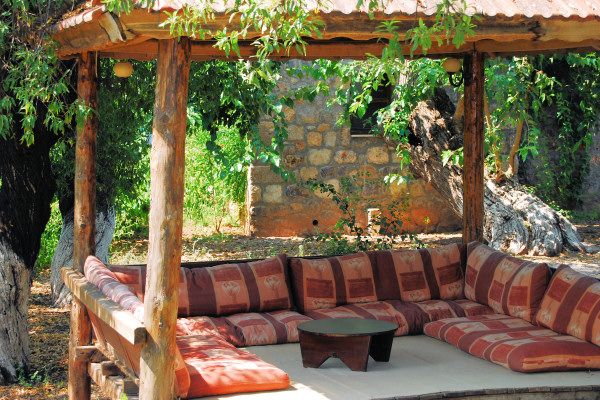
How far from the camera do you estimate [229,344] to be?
4.78 meters

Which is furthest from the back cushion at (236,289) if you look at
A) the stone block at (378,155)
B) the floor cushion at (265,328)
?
the stone block at (378,155)

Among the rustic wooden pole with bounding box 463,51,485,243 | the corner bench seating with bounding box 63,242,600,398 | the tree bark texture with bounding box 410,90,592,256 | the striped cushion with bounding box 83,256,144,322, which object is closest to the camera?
the striped cushion with bounding box 83,256,144,322

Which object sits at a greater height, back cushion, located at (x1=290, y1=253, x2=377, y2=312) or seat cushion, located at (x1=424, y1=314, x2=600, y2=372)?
back cushion, located at (x1=290, y1=253, x2=377, y2=312)

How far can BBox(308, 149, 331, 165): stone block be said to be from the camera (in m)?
10.0

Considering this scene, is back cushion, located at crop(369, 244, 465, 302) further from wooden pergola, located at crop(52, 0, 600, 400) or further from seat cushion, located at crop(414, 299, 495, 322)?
wooden pergola, located at crop(52, 0, 600, 400)

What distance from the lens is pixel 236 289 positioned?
553cm

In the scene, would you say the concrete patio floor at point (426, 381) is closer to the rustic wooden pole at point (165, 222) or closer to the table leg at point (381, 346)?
the table leg at point (381, 346)

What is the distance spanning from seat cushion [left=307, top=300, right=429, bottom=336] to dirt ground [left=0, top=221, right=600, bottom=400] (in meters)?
1.79

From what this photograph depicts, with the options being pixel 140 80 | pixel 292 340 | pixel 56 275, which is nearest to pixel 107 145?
pixel 140 80

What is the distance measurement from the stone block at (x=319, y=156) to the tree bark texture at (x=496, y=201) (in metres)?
1.34

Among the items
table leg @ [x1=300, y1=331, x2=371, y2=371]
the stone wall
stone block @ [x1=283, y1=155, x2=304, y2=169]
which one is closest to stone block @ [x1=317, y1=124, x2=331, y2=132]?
the stone wall

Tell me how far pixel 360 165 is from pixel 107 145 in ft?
13.3

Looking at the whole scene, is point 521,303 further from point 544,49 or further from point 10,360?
point 10,360

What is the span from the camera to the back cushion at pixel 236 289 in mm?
5418
